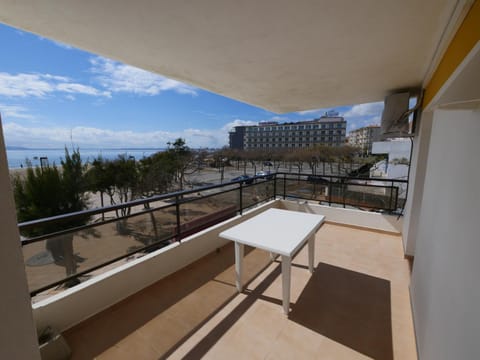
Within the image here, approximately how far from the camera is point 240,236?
190 cm

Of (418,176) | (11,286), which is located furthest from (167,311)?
(418,176)

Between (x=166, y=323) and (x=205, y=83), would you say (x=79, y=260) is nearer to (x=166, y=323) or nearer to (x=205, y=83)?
(x=166, y=323)

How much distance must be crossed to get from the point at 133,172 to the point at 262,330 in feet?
28.8

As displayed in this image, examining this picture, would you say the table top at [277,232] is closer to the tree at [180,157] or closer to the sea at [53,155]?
the sea at [53,155]

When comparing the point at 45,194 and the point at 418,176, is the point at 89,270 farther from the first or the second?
the point at 418,176

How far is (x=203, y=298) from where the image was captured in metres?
2.01

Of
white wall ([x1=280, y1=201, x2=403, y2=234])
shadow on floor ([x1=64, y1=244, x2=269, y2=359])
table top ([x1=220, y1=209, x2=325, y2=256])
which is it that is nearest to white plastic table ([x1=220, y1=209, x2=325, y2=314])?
table top ([x1=220, y1=209, x2=325, y2=256])

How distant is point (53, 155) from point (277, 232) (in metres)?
5.64

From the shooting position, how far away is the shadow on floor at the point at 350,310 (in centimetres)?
157

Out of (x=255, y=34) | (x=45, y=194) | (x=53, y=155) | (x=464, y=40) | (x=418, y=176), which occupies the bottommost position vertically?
(x=45, y=194)

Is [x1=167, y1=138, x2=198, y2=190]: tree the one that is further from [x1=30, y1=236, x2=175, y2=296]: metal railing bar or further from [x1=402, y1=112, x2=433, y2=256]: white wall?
[x1=402, y1=112, x2=433, y2=256]: white wall

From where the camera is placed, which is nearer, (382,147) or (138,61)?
(138,61)

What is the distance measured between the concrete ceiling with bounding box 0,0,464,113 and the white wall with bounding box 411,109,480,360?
0.69m

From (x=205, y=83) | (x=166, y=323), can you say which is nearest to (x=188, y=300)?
(x=166, y=323)
